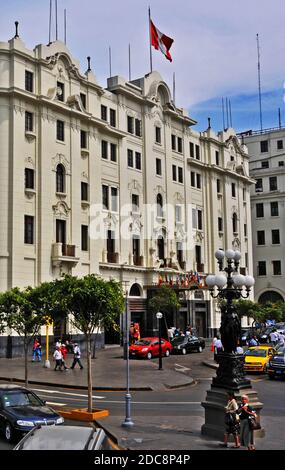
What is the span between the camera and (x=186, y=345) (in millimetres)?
43938

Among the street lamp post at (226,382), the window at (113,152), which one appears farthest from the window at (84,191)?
the street lamp post at (226,382)

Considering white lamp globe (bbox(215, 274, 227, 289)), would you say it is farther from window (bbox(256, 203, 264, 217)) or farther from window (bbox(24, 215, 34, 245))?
window (bbox(256, 203, 264, 217))

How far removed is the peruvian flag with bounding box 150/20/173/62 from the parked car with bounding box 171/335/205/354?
79.4ft

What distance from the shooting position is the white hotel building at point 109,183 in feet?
139

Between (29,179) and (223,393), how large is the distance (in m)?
30.2

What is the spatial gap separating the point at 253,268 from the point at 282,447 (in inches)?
2575

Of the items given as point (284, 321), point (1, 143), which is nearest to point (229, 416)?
point (1, 143)

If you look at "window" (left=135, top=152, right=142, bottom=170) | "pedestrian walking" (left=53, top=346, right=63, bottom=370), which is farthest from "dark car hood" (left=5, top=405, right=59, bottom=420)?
"window" (left=135, top=152, right=142, bottom=170)

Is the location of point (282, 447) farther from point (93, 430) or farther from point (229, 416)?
point (93, 430)

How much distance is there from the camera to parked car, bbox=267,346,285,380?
3141cm

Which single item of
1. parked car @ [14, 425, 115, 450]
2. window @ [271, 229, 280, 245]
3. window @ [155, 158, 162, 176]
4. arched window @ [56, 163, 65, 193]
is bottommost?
parked car @ [14, 425, 115, 450]

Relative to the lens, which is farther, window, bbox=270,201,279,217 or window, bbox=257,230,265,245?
window, bbox=257,230,265,245

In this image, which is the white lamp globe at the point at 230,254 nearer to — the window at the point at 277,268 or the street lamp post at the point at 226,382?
the street lamp post at the point at 226,382

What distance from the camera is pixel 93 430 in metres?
9.54
